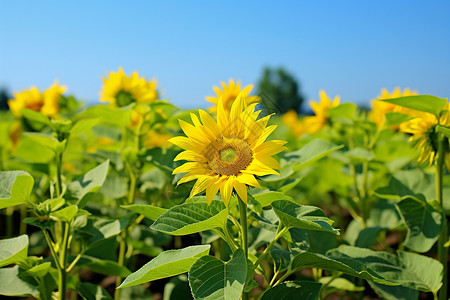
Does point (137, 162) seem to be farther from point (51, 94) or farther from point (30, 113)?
point (51, 94)

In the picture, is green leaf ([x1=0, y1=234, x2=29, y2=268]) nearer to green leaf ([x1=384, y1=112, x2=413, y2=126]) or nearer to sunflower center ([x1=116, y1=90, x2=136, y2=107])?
sunflower center ([x1=116, y1=90, x2=136, y2=107])

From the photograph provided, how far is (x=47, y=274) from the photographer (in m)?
1.31

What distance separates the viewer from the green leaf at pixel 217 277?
844 millimetres

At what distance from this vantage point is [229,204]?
3.09 feet

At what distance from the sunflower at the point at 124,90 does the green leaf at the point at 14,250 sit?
96 cm

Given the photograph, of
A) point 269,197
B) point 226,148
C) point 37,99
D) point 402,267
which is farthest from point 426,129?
point 37,99

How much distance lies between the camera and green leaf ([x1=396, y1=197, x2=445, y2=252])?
4.41 feet

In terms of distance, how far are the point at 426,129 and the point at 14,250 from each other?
117 cm

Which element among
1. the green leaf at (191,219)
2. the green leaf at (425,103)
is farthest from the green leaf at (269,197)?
the green leaf at (425,103)

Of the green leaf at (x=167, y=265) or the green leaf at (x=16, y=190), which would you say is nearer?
the green leaf at (x=167, y=265)

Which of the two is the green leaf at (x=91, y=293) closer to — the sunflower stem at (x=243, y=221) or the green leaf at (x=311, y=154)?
the sunflower stem at (x=243, y=221)

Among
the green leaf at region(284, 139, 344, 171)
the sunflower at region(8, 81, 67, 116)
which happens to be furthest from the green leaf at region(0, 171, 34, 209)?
the sunflower at region(8, 81, 67, 116)

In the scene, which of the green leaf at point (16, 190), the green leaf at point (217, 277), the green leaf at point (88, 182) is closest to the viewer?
the green leaf at point (217, 277)

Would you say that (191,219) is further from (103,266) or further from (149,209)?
(103,266)
